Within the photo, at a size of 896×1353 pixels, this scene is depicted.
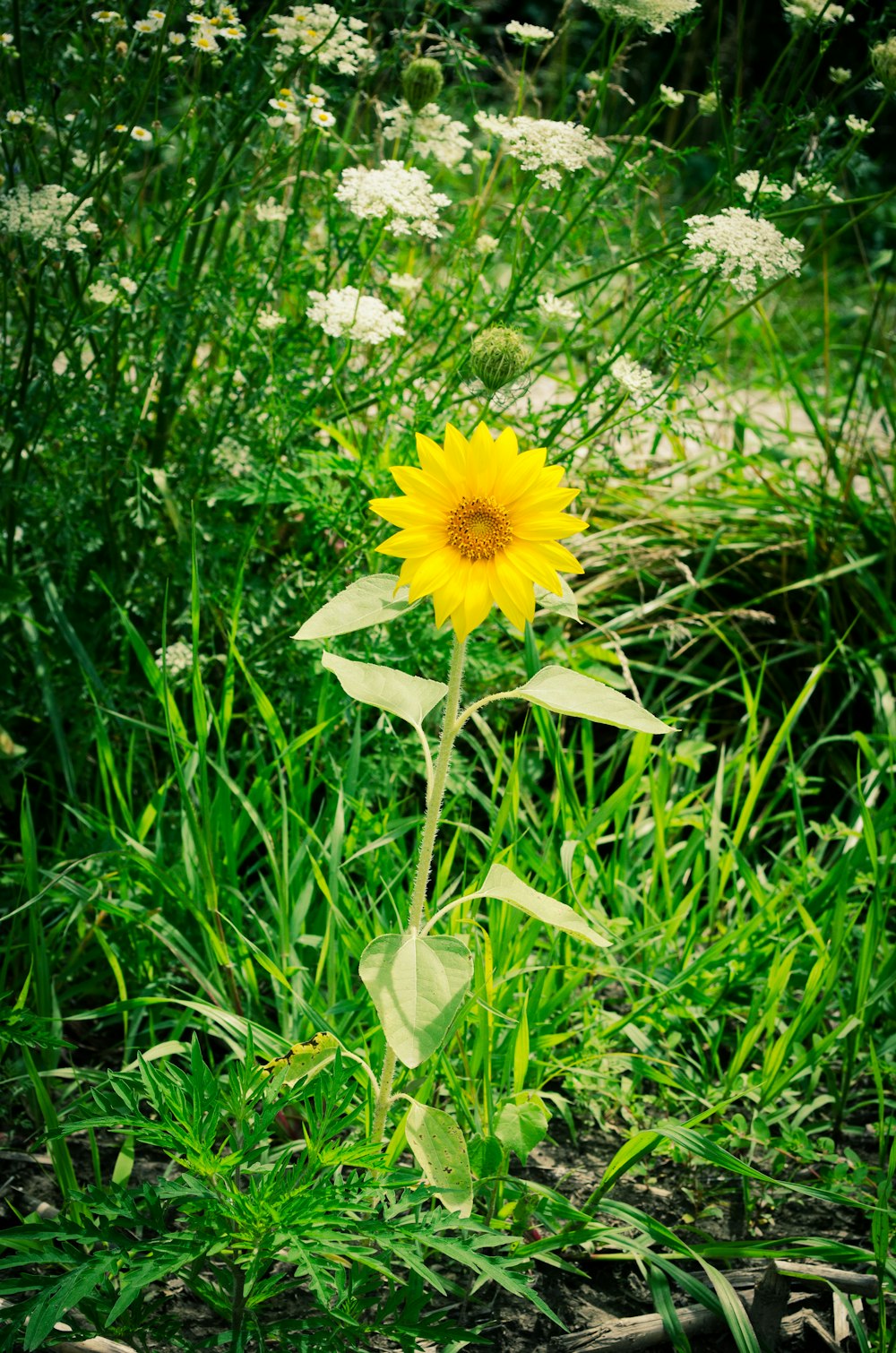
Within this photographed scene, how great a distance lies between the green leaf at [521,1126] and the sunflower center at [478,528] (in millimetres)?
580

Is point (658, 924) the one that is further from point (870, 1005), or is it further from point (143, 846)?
point (143, 846)

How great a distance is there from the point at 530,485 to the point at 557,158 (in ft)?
2.44

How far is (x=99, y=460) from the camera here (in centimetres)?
171

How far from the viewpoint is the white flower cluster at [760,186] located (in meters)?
1.50

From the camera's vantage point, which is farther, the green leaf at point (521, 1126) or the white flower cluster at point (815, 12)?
the white flower cluster at point (815, 12)

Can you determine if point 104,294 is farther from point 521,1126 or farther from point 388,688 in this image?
point 521,1126

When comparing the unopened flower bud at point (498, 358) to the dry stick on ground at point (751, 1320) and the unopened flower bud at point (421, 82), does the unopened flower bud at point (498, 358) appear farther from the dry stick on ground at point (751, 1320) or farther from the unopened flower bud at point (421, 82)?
the dry stick on ground at point (751, 1320)

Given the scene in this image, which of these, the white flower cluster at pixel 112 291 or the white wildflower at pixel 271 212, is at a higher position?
the white wildflower at pixel 271 212

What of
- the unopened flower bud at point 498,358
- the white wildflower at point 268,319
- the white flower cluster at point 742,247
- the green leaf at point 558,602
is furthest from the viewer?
the white wildflower at point 268,319

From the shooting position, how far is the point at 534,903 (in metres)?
0.95

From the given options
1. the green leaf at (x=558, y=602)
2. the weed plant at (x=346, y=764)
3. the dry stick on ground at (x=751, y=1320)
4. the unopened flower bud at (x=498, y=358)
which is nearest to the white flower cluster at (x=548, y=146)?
the weed plant at (x=346, y=764)

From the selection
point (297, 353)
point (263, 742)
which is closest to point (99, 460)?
point (297, 353)

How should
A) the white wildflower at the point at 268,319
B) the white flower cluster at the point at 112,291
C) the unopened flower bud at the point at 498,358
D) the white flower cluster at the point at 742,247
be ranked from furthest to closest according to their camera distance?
the white wildflower at the point at 268,319
the white flower cluster at the point at 112,291
the white flower cluster at the point at 742,247
the unopened flower bud at the point at 498,358

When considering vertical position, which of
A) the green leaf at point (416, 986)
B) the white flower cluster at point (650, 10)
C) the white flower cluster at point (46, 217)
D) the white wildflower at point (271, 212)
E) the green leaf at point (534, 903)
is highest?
the white flower cluster at point (650, 10)
